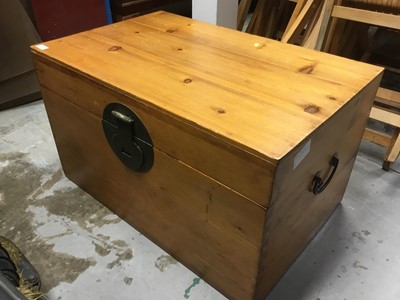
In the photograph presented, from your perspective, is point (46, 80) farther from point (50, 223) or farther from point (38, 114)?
point (38, 114)

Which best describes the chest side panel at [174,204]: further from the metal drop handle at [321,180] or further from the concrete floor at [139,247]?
the metal drop handle at [321,180]

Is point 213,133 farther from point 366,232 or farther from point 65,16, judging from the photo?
point 65,16

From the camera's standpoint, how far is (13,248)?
1.00 meters

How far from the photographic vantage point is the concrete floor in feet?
3.26

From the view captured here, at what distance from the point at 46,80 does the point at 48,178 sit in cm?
42

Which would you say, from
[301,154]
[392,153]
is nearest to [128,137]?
[301,154]

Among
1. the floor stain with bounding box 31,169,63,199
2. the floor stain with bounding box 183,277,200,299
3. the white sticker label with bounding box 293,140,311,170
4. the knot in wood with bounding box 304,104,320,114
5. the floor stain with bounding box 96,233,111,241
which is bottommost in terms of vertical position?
the floor stain with bounding box 31,169,63,199

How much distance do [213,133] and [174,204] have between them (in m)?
0.29

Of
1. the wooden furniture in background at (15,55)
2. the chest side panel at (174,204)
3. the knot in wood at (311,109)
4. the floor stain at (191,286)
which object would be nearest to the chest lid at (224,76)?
the knot in wood at (311,109)

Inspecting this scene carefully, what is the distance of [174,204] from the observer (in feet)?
3.05

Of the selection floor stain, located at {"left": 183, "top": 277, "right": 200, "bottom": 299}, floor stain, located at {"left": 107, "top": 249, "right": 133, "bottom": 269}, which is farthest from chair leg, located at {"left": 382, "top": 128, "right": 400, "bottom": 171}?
floor stain, located at {"left": 107, "top": 249, "right": 133, "bottom": 269}

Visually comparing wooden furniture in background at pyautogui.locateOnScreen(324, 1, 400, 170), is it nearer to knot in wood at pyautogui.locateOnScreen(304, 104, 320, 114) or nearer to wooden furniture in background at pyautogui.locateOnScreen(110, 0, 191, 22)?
knot in wood at pyautogui.locateOnScreen(304, 104, 320, 114)

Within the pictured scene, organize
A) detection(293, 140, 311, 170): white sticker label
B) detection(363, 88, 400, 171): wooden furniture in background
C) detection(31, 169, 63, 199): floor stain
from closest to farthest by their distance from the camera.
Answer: detection(293, 140, 311, 170): white sticker label, detection(31, 169, 63, 199): floor stain, detection(363, 88, 400, 171): wooden furniture in background

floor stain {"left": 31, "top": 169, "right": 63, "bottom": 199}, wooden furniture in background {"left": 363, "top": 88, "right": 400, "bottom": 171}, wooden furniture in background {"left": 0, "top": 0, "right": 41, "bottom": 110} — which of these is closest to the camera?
floor stain {"left": 31, "top": 169, "right": 63, "bottom": 199}
